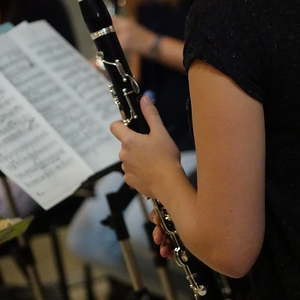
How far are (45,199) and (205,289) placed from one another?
0.29 m

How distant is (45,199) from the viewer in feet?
3.10

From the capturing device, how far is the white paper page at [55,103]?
102 cm

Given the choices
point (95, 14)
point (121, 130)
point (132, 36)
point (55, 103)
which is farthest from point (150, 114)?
point (132, 36)

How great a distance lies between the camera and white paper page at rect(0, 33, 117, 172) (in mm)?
1019

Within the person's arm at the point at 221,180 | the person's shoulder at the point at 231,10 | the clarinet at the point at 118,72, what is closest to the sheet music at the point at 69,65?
the clarinet at the point at 118,72

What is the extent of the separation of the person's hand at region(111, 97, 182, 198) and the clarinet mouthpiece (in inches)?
5.4

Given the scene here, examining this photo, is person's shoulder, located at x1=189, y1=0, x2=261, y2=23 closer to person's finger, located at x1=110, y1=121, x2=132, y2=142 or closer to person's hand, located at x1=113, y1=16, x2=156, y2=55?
person's finger, located at x1=110, y1=121, x2=132, y2=142

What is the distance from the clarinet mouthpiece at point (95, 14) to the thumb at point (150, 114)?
0.12 m

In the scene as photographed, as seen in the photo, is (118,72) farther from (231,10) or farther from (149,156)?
(231,10)

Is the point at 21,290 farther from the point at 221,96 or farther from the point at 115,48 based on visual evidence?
the point at 221,96

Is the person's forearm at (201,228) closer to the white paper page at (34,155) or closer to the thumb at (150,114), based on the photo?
the thumb at (150,114)

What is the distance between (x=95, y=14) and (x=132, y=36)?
0.81 metres

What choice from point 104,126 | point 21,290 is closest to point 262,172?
point 104,126

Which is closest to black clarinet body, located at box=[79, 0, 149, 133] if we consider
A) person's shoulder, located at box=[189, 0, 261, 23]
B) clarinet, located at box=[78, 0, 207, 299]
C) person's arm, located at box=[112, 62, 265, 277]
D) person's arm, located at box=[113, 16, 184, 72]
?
clarinet, located at box=[78, 0, 207, 299]
